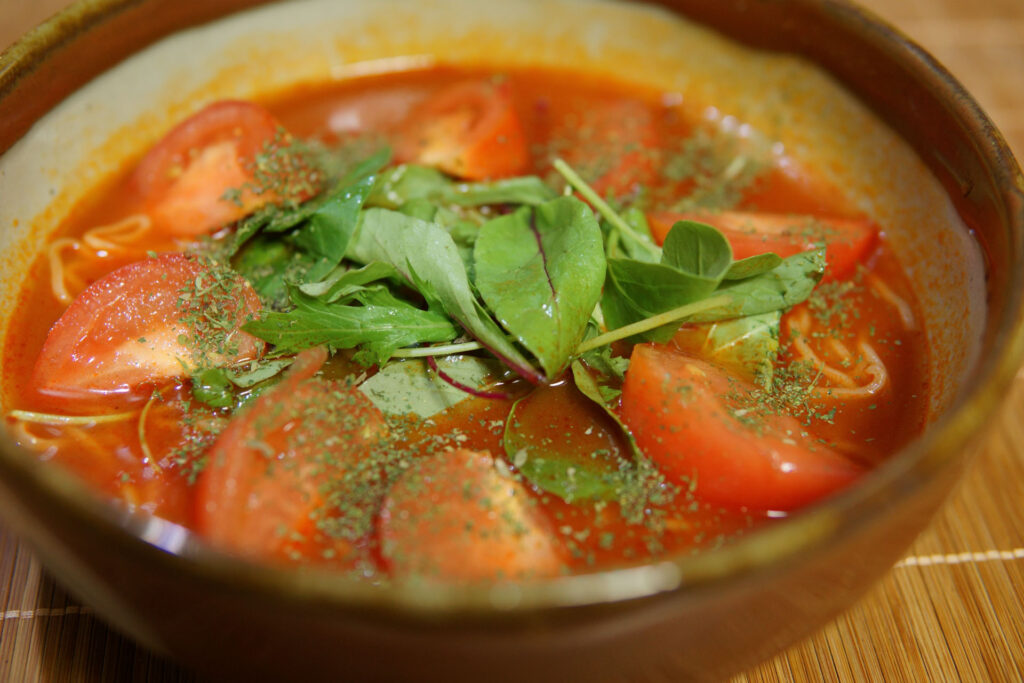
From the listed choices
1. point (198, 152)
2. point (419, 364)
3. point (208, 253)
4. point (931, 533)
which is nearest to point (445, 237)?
point (419, 364)

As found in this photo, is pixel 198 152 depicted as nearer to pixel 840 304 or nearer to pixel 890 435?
pixel 840 304

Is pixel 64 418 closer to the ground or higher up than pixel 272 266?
closer to the ground

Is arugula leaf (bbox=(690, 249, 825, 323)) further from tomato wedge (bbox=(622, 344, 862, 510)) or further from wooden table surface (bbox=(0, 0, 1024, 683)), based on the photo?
wooden table surface (bbox=(0, 0, 1024, 683))

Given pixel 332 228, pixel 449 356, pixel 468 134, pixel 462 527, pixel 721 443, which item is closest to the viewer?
pixel 462 527

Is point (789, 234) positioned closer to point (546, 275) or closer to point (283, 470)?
point (546, 275)

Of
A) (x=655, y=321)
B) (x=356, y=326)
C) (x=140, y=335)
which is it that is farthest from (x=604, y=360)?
(x=140, y=335)

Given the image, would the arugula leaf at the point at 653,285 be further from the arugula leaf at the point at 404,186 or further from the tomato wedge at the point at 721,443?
the arugula leaf at the point at 404,186

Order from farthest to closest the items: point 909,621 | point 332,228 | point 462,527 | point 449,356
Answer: point 332,228, point 449,356, point 909,621, point 462,527

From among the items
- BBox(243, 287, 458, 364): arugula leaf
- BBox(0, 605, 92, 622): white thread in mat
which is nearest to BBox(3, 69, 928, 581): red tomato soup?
BBox(243, 287, 458, 364): arugula leaf
